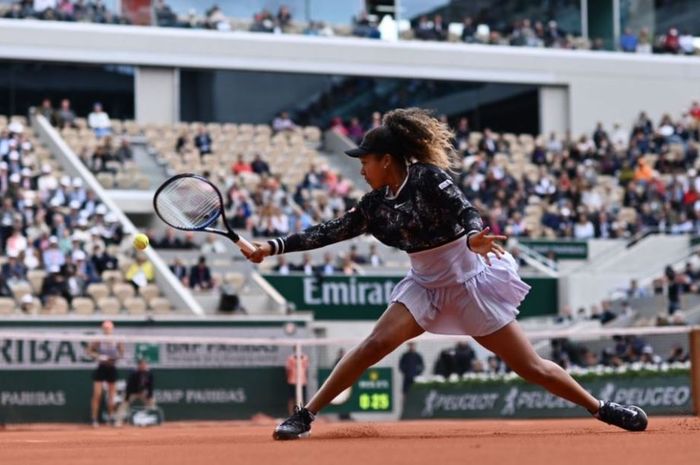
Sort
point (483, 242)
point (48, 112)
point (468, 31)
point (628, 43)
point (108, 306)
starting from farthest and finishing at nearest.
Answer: point (628, 43), point (468, 31), point (48, 112), point (108, 306), point (483, 242)

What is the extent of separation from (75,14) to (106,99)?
84.6 inches

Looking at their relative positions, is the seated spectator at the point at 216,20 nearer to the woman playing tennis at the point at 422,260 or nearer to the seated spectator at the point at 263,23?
the seated spectator at the point at 263,23

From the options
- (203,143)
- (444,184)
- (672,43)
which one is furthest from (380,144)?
(672,43)

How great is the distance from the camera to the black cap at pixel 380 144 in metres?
9.22

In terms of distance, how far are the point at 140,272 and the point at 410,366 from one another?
5.68 meters

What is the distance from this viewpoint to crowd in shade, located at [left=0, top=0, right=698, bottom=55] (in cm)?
3656

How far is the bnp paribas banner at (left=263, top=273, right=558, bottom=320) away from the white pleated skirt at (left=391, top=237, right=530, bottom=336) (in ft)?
59.4

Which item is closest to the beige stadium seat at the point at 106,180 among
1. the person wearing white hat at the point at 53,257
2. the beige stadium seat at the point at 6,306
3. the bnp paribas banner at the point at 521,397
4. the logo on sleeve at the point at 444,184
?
the person wearing white hat at the point at 53,257

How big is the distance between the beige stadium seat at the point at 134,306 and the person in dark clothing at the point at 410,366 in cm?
473

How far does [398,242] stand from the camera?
9.23 meters

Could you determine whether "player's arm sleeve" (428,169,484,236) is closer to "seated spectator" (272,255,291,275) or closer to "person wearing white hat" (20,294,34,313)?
"person wearing white hat" (20,294,34,313)

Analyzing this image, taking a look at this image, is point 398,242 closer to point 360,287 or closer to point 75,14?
point 360,287

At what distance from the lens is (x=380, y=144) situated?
9.23 meters

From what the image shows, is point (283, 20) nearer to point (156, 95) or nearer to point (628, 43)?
point (156, 95)
